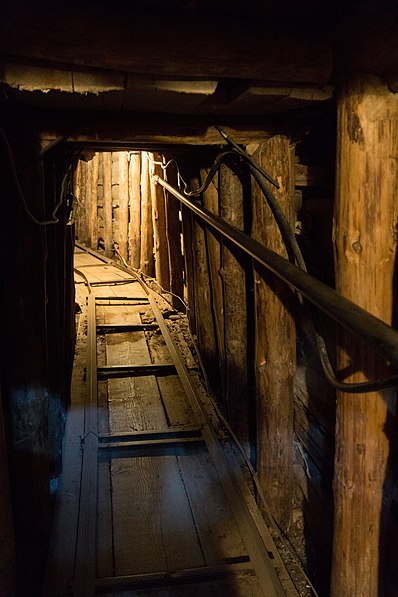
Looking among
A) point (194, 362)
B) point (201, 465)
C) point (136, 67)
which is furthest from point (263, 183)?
point (194, 362)

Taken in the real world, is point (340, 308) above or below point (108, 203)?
below

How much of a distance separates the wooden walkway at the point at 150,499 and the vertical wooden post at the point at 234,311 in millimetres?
301

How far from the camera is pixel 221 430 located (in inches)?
166

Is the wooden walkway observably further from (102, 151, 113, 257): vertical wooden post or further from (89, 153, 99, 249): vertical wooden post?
(89, 153, 99, 249): vertical wooden post

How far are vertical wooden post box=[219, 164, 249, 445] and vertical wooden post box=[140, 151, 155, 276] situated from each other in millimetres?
5068

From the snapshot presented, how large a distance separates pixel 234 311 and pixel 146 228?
5.24m

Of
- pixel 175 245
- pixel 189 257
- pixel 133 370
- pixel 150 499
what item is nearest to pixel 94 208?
pixel 175 245

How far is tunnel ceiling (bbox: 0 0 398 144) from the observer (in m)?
1.84

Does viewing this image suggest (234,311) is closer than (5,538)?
No

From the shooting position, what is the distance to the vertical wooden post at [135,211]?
9242 millimetres

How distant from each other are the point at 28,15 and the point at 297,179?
1727 millimetres

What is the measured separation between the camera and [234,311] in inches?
151

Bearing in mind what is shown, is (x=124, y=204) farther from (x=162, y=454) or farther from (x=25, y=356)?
(x=25, y=356)

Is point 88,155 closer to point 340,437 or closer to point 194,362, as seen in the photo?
point 194,362
